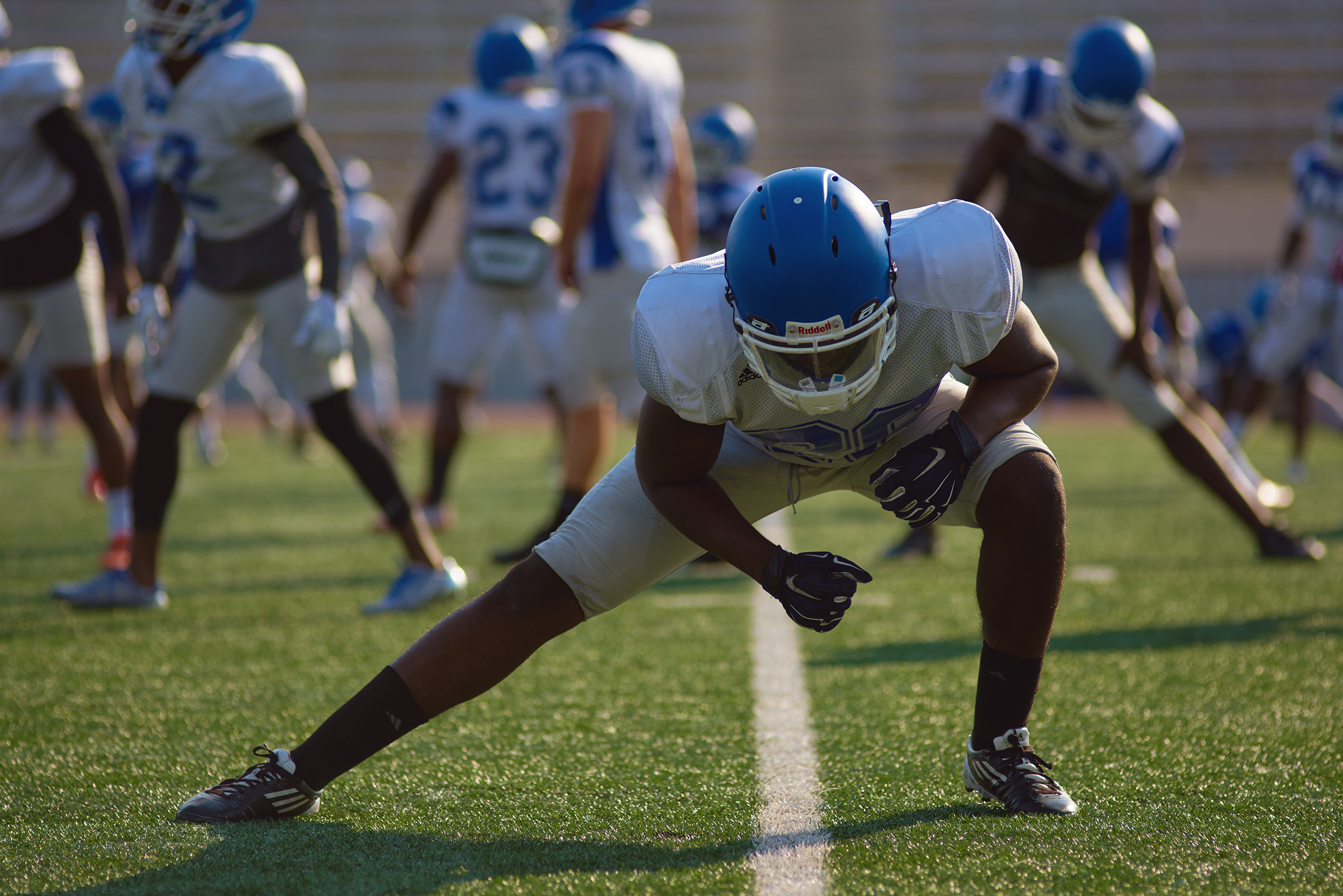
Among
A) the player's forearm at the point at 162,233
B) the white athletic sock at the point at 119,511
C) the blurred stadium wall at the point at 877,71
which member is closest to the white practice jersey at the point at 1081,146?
the player's forearm at the point at 162,233

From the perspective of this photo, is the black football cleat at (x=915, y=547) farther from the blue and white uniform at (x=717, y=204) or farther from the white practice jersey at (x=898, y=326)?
the white practice jersey at (x=898, y=326)

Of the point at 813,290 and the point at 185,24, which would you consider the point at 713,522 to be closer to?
the point at 813,290

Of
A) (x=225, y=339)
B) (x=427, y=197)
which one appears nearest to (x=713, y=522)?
(x=225, y=339)

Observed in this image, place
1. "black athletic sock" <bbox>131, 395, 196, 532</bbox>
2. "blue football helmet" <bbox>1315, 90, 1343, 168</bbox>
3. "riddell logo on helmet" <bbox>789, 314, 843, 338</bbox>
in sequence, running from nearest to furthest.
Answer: "riddell logo on helmet" <bbox>789, 314, 843, 338</bbox> → "black athletic sock" <bbox>131, 395, 196, 532</bbox> → "blue football helmet" <bbox>1315, 90, 1343, 168</bbox>

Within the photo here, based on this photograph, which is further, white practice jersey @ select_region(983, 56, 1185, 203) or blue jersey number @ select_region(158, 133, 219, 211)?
white practice jersey @ select_region(983, 56, 1185, 203)

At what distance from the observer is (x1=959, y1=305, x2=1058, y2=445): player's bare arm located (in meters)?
1.89

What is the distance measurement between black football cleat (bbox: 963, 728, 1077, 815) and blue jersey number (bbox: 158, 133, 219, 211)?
2.50 m

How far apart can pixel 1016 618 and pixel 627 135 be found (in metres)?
2.65

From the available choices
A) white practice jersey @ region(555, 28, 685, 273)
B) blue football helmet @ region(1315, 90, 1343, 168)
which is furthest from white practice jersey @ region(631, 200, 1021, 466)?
blue football helmet @ region(1315, 90, 1343, 168)

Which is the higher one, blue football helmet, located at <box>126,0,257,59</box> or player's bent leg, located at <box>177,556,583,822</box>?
blue football helmet, located at <box>126,0,257,59</box>

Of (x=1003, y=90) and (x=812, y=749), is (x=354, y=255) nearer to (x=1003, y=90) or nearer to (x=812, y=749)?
(x=1003, y=90)

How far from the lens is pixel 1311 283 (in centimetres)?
637

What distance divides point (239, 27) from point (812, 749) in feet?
8.00

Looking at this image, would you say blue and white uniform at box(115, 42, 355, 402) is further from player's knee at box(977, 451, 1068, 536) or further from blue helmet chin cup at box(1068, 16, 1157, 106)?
blue helmet chin cup at box(1068, 16, 1157, 106)
